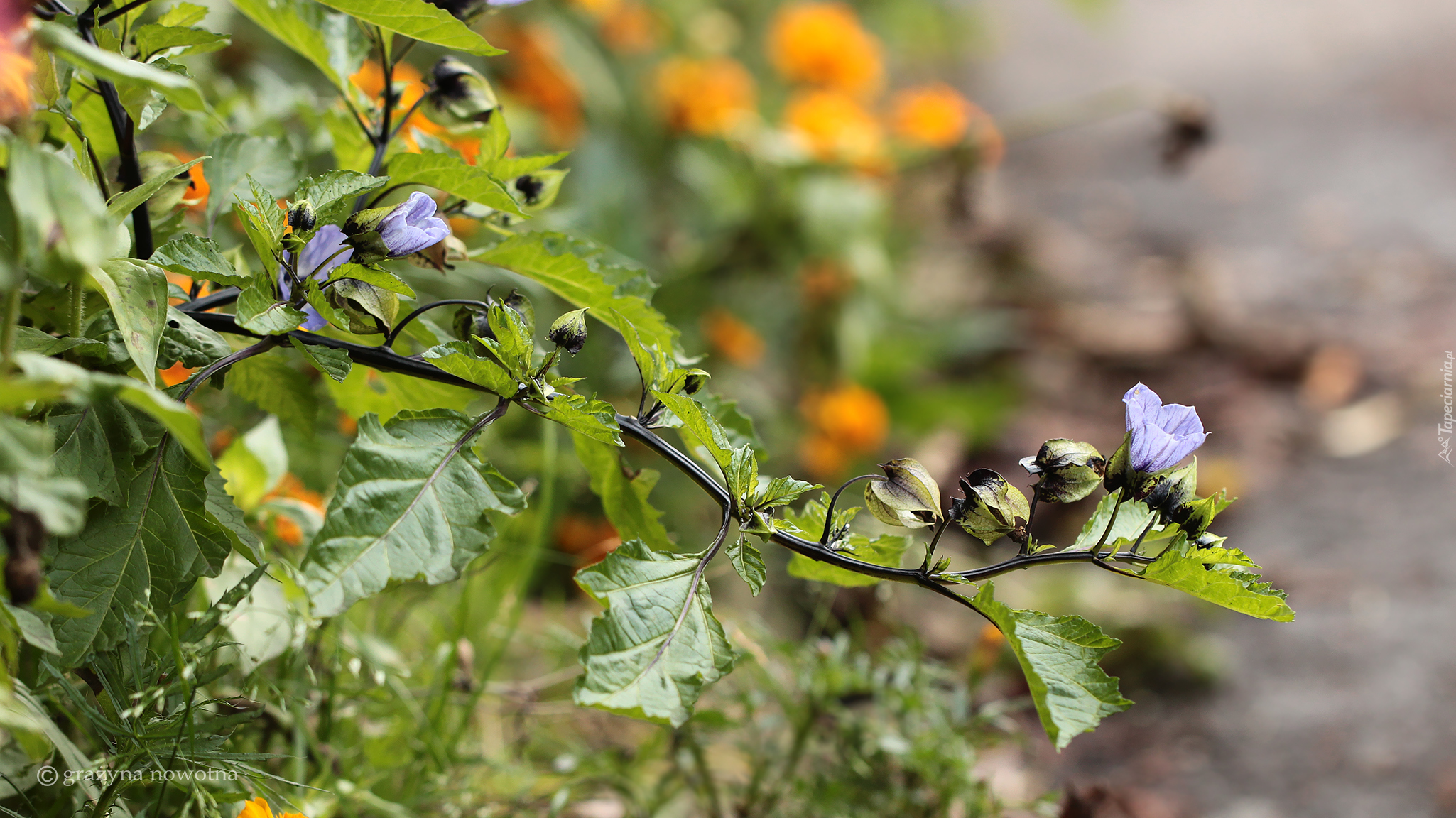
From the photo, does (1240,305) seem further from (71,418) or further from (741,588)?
(71,418)

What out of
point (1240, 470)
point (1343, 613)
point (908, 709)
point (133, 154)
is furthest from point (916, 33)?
point (133, 154)

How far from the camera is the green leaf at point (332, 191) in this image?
0.51m

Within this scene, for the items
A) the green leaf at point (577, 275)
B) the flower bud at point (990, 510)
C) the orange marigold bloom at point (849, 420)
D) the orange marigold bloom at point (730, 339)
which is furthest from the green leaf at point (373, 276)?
the orange marigold bloom at point (849, 420)

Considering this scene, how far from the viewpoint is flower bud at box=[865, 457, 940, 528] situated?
21.8 inches

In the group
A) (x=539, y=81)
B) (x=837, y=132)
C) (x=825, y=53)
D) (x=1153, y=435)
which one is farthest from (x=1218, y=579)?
(x=825, y=53)

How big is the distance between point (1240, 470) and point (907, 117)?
1.11 m

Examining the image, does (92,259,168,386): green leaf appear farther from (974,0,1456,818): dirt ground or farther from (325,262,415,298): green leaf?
(974,0,1456,818): dirt ground

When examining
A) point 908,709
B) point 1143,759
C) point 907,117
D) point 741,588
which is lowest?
point 741,588

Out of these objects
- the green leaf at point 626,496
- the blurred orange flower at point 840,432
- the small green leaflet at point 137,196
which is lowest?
the blurred orange flower at point 840,432

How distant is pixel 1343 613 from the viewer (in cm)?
171

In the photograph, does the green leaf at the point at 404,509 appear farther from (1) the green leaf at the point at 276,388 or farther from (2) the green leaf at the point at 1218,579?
(2) the green leaf at the point at 1218,579

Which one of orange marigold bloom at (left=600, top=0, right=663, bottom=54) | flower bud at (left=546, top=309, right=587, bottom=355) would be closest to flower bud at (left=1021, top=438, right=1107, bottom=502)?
flower bud at (left=546, top=309, right=587, bottom=355)

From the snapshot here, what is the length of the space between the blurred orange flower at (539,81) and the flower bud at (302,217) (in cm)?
167

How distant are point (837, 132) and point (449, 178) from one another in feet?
5.38
